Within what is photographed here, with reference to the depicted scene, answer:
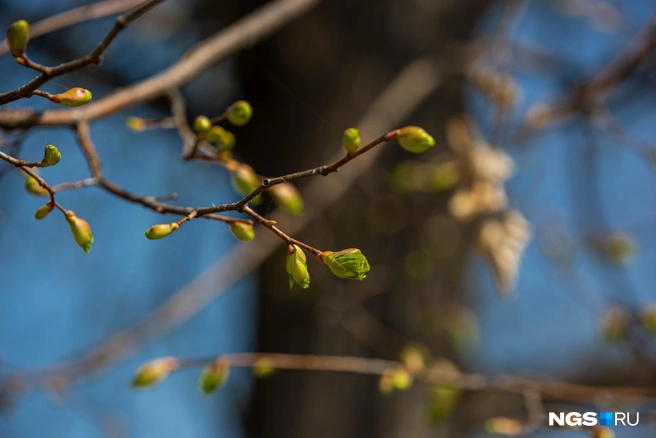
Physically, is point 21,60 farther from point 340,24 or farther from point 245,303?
point 245,303

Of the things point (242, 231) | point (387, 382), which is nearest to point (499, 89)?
point (387, 382)

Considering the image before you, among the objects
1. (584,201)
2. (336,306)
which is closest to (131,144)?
(336,306)

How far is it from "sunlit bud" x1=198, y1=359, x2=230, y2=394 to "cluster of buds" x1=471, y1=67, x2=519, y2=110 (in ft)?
1.69

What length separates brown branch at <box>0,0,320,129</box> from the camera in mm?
465

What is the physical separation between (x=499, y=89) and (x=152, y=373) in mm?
571

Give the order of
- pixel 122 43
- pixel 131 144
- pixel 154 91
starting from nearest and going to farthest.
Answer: pixel 154 91 < pixel 122 43 < pixel 131 144

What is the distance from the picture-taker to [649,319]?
0.71 metres

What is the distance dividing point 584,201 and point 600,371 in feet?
2.06

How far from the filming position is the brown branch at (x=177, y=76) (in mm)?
465

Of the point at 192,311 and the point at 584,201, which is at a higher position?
the point at 584,201

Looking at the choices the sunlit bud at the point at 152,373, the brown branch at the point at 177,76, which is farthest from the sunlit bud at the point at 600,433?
the brown branch at the point at 177,76

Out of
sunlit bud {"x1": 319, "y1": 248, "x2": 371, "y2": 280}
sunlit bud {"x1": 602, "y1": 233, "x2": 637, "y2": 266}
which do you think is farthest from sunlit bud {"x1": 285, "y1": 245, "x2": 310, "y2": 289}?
sunlit bud {"x1": 602, "y1": 233, "x2": 637, "y2": 266}

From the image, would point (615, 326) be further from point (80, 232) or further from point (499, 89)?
point (80, 232)

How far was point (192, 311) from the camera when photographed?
84 cm
